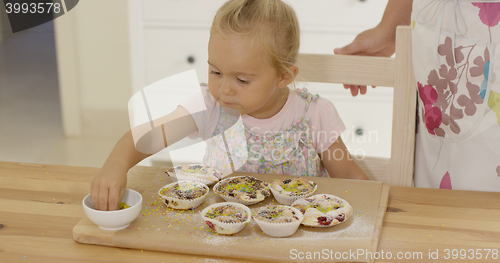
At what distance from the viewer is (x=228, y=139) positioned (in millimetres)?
1380

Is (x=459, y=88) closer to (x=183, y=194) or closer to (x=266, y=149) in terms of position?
(x=266, y=149)

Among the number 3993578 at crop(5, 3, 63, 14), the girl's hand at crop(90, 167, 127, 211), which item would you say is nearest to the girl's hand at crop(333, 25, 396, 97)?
the girl's hand at crop(90, 167, 127, 211)

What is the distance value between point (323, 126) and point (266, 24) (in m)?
0.38

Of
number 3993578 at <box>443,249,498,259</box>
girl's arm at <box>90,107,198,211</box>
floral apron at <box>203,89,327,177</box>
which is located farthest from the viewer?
floral apron at <box>203,89,327,177</box>

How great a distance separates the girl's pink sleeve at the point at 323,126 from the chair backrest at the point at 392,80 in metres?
0.14

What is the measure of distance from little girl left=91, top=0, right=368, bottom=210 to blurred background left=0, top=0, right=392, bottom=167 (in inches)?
41.1

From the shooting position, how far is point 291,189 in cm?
100

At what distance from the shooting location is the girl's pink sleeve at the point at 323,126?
1362 millimetres

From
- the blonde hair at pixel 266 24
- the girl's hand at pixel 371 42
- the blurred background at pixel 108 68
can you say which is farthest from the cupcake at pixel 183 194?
the blurred background at pixel 108 68

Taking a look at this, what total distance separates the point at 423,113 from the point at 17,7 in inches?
124

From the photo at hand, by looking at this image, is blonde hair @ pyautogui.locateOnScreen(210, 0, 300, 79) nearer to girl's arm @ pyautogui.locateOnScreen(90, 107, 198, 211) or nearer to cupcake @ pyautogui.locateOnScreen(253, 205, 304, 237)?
girl's arm @ pyautogui.locateOnScreen(90, 107, 198, 211)

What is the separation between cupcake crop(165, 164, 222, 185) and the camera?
1.05 meters

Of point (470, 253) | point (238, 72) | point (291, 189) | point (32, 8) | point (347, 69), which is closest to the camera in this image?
point (470, 253)

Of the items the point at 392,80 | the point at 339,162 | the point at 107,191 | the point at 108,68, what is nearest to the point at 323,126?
the point at 339,162
